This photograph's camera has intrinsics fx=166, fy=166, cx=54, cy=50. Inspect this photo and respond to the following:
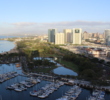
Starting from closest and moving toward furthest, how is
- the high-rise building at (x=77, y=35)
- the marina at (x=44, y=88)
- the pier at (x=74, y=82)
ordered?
the marina at (x=44, y=88) < the pier at (x=74, y=82) < the high-rise building at (x=77, y=35)

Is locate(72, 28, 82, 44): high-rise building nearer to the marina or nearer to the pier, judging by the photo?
the pier

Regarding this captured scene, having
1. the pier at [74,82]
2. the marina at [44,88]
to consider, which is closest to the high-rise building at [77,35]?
the pier at [74,82]

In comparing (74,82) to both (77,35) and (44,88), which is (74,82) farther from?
(77,35)

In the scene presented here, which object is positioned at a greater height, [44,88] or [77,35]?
[77,35]

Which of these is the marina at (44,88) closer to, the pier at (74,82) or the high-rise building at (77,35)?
the pier at (74,82)

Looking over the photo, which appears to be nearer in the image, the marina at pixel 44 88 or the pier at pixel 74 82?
the marina at pixel 44 88

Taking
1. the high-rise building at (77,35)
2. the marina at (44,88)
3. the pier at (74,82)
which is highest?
the high-rise building at (77,35)

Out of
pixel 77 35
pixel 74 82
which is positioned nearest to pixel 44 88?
pixel 74 82

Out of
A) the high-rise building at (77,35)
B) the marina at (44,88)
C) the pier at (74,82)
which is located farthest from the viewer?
the high-rise building at (77,35)

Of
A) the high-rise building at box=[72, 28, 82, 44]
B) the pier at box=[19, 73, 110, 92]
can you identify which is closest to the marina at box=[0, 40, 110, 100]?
the pier at box=[19, 73, 110, 92]

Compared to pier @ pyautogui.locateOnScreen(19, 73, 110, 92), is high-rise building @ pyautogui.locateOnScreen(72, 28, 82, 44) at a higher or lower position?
higher

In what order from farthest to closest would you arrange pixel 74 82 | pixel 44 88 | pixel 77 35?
pixel 77 35, pixel 74 82, pixel 44 88

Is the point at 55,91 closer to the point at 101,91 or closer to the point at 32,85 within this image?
the point at 32,85
